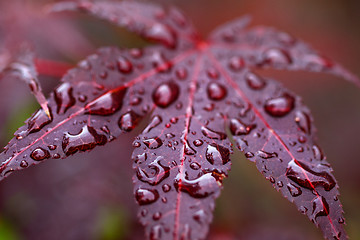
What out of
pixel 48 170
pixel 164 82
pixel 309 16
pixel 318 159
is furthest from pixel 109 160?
pixel 309 16

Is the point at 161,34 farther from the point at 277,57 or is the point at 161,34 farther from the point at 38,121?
the point at 38,121

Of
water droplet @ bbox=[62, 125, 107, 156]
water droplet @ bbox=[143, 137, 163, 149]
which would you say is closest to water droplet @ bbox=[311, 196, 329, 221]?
water droplet @ bbox=[143, 137, 163, 149]

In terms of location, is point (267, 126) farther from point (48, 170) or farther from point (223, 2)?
point (223, 2)

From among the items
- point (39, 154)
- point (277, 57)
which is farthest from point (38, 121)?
point (277, 57)

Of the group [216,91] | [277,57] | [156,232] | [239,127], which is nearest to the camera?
[156,232]

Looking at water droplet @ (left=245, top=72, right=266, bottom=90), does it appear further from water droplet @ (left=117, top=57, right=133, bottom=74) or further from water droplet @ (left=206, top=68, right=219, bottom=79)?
water droplet @ (left=117, top=57, right=133, bottom=74)

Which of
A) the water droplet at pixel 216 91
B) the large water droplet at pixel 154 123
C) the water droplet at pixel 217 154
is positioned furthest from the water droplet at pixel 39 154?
the water droplet at pixel 216 91

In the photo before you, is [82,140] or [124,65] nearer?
[82,140]
